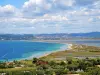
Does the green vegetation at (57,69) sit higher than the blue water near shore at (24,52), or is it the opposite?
the green vegetation at (57,69)

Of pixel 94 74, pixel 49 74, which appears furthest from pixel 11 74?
pixel 94 74

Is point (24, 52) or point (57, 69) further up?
point (57, 69)

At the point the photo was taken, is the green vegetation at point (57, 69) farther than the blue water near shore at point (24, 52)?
No

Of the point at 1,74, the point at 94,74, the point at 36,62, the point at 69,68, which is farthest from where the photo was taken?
the point at 36,62

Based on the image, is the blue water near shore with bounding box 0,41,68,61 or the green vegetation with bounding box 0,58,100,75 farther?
the blue water near shore with bounding box 0,41,68,61

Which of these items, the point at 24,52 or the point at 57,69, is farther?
the point at 24,52

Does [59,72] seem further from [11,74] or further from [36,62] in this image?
[36,62]

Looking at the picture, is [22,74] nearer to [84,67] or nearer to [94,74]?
[94,74]

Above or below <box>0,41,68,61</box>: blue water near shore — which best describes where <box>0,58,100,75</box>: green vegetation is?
above

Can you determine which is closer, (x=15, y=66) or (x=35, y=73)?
(x=35, y=73)

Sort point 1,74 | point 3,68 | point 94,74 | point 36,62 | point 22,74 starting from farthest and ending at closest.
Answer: point 36,62
point 3,68
point 1,74
point 22,74
point 94,74
